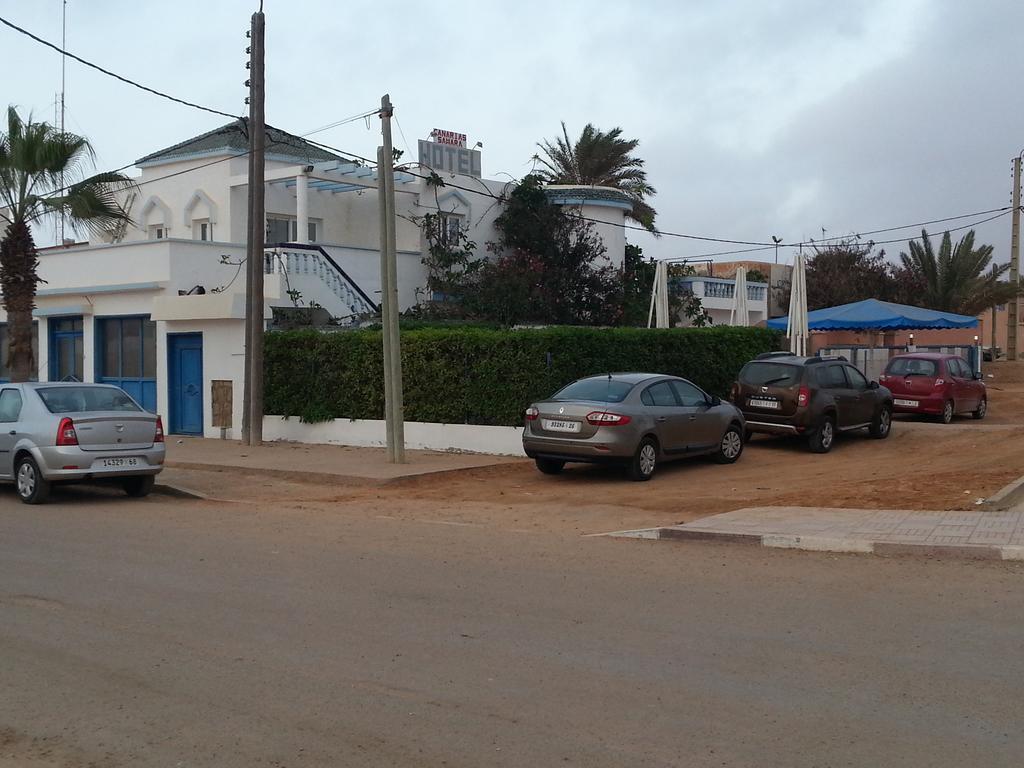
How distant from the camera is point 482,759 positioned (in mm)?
5035

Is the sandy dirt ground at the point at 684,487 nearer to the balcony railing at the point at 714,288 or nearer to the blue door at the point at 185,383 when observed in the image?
the blue door at the point at 185,383

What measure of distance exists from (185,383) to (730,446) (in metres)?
13.2

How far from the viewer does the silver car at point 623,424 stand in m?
15.4

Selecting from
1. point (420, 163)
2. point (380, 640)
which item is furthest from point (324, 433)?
point (380, 640)

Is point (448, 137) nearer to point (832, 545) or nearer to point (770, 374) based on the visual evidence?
point (770, 374)

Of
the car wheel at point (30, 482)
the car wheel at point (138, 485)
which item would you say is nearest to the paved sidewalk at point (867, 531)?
the car wheel at point (138, 485)

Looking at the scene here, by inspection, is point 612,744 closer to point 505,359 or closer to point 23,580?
point 23,580

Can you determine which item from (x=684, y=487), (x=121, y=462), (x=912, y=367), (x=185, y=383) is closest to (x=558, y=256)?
(x=912, y=367)

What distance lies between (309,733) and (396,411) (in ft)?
41.8

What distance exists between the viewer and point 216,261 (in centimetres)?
2581

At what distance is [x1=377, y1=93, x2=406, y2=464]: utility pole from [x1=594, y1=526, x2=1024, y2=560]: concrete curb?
717 cm

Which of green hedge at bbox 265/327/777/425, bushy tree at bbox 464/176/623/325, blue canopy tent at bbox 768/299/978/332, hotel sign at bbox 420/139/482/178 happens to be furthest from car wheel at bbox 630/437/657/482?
hotel sign at bbox 420/139/482/178

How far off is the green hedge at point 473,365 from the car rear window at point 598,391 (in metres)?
2.30

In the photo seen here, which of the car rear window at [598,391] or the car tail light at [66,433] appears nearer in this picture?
the car tail light at [66,433]
